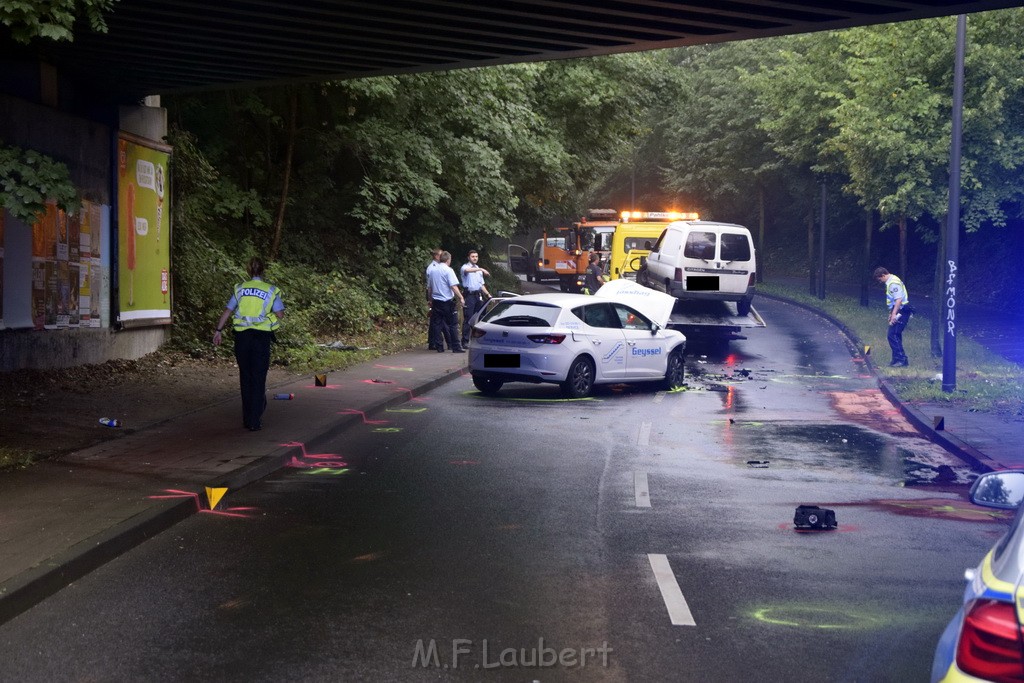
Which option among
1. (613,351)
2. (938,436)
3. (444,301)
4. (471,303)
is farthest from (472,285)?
(938,436)

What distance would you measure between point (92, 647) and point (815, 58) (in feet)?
115

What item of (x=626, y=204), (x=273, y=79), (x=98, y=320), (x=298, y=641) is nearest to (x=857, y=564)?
(x=298, y=641)

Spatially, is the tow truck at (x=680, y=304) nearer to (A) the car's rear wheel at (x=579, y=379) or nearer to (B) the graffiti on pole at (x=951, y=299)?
(B) the graffiti on pole at (x=951, y=299)

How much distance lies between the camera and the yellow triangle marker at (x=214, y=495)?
922cm

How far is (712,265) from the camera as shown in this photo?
26.0 meters

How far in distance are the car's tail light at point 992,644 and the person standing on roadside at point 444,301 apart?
1929 cm

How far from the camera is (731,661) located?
557 centimetres

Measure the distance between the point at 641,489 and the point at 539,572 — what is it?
3.16 meters

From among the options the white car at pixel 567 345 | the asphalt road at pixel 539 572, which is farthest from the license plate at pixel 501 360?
the asphalt road at pixel 539 572

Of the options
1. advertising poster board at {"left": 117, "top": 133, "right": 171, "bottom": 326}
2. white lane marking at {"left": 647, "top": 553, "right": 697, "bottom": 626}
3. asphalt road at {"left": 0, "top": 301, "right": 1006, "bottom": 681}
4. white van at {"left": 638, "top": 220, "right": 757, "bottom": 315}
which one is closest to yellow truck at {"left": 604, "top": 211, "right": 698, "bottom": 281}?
white van at {"left": 638, "top": 220, "right": 757, "bottom": 315}

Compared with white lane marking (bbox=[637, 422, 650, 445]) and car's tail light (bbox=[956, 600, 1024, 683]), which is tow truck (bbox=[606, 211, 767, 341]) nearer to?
white lane marking (bbox=[637, 422, 650, 445])

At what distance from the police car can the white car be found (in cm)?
1406

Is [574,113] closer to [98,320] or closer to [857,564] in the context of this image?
[98,320]

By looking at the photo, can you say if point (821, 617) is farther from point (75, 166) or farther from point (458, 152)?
point (458, 152)
